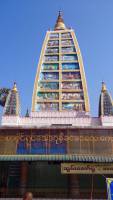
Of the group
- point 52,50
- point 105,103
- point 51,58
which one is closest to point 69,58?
point 51,58

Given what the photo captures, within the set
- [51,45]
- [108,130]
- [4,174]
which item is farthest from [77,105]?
[4,174]

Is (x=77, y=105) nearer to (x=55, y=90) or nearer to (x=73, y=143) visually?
(x=55, y=90)

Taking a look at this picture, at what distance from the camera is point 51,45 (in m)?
43.1

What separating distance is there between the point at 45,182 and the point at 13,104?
14.9 m

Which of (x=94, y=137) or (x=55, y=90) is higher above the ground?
(x=55, y=90)

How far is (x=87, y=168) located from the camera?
54.1 ft

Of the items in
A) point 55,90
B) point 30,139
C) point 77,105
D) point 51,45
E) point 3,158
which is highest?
point 51,45

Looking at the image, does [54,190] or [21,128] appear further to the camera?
[21,128]

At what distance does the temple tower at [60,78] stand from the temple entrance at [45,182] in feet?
49.9

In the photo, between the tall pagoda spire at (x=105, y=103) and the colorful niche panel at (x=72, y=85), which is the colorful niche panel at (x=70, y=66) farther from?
the tall pagoda spire at (x=105, y=103)

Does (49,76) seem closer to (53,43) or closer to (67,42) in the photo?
(53,43)

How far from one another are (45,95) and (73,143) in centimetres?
1803

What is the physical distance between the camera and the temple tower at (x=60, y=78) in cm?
3519

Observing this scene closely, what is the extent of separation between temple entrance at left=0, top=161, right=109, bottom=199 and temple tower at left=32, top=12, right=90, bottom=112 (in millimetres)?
15195
